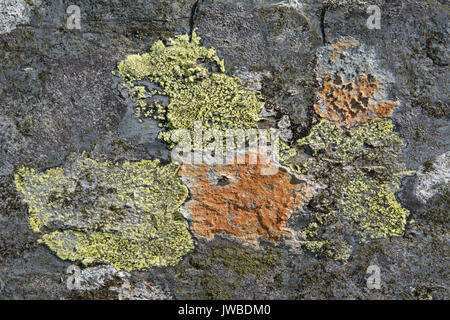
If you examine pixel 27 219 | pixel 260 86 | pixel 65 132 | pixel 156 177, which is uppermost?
pixel 260 86

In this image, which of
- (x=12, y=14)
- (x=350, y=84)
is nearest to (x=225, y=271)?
(x=350, y=84)

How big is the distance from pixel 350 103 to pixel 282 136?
0.80 ft

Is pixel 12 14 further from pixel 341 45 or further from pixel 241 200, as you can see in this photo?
pixel 341 45

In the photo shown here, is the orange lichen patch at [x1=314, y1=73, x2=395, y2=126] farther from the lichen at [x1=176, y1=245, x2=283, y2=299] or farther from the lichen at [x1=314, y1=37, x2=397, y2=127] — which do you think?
the lichen at [x1=176, y1=245, x2=283, y2=299]

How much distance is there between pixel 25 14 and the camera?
105 centimetres

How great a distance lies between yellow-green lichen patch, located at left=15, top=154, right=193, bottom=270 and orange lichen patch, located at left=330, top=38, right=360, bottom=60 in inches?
25.0

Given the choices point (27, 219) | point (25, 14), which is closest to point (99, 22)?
point (25, 14)

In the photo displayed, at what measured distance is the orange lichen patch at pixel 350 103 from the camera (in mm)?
1074

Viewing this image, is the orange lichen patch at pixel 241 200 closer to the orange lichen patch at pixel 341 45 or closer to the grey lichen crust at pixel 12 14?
the orange lichen patch at pixel 341 45

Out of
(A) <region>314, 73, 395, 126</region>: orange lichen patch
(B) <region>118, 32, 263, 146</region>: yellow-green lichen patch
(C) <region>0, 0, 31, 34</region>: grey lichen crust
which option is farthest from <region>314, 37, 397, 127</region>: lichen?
(C) <region>0, 0, 31, 34</region>: grey lichen crust

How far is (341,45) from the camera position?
3.50 feet

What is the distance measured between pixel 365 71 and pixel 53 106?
1019 mm

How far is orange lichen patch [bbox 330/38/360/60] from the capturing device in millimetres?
1063

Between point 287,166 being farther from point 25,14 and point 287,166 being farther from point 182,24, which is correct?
point 25,14
